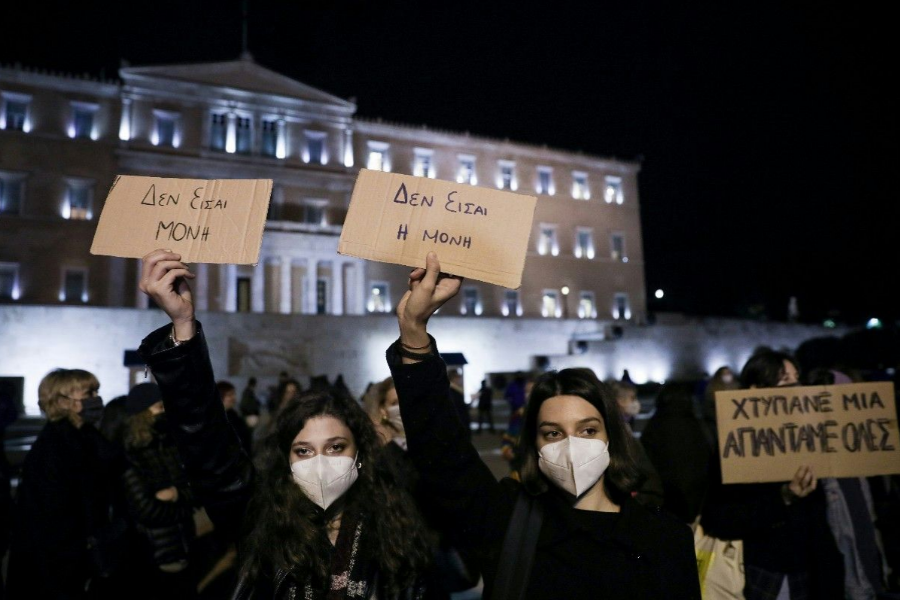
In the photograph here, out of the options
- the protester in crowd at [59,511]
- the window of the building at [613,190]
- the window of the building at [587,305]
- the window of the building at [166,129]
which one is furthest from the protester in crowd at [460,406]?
the window of the building at [613,190]

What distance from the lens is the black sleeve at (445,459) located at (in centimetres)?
184

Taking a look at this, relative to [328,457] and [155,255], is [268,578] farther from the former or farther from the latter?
[155,255]

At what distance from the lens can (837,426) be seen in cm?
287

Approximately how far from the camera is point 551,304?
1366 inches

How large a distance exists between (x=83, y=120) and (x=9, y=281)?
7.31 metres

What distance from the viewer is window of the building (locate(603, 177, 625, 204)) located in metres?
37.5

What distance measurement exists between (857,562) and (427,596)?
248 cm

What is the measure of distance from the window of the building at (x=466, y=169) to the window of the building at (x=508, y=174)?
1.60 m

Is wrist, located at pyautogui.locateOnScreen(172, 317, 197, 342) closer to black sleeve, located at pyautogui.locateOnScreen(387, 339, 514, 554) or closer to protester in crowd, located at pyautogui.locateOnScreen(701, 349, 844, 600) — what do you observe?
black sleeve, located at pyautogui.locateOnScreen(387, 339, 514, 554)

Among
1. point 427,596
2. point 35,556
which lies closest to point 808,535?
point 427,596

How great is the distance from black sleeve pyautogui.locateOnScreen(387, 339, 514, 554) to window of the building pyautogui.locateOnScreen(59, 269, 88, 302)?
27397mm

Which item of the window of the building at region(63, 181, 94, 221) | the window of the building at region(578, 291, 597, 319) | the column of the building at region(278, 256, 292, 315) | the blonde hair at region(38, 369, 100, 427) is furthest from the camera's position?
the window of the building at region(578, 291, 597, 319)

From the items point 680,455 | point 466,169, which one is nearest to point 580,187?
point 466,169

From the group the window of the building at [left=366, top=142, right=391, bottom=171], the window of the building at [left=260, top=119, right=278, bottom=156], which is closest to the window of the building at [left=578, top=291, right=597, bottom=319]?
the window of the building at [left=366, top=142, right=391, bottom=171]
